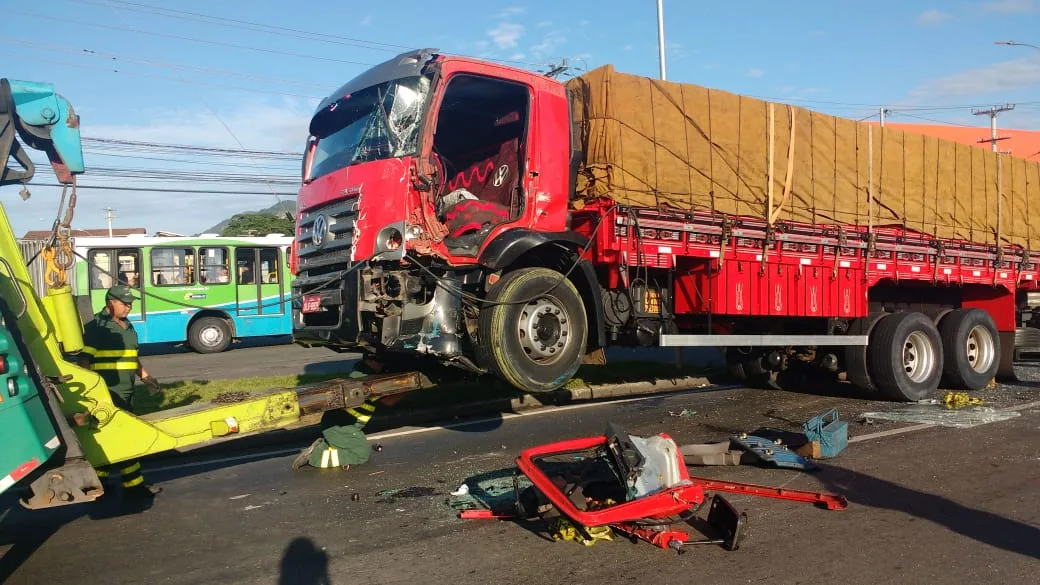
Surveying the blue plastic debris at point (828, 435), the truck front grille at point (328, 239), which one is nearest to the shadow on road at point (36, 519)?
the truck front grille at point (328, 239)

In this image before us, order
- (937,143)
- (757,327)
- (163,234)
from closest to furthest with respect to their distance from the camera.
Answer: (757,327), (937,143), (163,234)

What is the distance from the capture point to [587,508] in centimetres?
489

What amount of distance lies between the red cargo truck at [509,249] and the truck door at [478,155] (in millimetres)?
19

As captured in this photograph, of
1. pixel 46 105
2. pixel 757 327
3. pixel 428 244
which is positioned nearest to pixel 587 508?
pixel 428 244

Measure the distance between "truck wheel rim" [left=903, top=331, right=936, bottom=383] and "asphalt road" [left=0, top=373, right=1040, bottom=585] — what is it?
2.48m

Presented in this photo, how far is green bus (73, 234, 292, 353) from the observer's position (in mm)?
18594

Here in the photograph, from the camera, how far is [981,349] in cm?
1122

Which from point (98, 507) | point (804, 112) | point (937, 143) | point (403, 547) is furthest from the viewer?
point (937, 143)

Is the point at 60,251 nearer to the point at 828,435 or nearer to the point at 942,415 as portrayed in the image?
the point at 828,435

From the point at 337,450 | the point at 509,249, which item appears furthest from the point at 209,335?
the point at 509,249

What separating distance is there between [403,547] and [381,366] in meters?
3.15

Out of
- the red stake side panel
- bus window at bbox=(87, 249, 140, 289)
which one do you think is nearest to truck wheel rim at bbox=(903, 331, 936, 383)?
the red stake side panel

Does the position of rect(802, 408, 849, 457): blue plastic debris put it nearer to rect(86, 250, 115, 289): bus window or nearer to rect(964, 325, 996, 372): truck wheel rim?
rect(964, 325, 996, 372): truck wheel rim

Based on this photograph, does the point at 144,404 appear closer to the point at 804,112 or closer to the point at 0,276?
the point at 0,276
